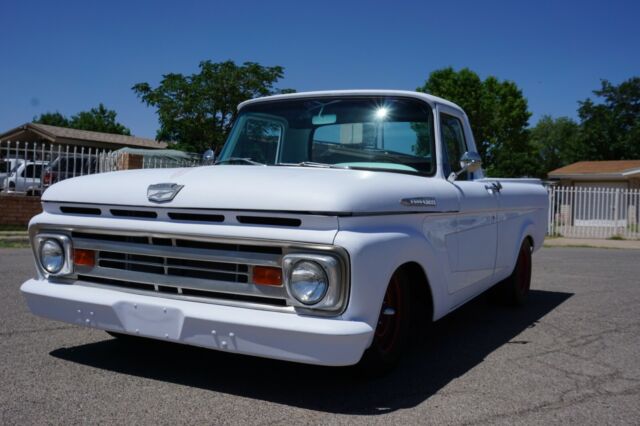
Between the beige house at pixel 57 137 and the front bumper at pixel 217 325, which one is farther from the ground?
the beige house at pixel 57 137

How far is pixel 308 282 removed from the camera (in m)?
3.16

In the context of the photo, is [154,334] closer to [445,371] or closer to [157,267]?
[157,267]

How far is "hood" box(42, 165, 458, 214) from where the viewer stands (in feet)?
10.5

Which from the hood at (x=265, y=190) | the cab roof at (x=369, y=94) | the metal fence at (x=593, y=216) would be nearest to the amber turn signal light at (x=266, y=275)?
the hood at (x=265, y=190)

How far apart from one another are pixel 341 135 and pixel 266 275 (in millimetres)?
1670

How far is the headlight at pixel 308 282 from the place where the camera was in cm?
315

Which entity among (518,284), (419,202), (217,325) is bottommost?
(518,284)

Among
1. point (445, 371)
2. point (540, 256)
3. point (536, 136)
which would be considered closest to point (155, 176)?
point (445, 371)

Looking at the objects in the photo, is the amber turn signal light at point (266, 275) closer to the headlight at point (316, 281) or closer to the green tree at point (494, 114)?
the headlight at point (316, 281)

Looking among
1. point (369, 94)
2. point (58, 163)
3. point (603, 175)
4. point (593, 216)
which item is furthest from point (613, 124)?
point (369, 94)

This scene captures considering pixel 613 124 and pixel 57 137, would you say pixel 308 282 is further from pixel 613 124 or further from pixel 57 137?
pixel 613 124

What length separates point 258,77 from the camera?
77.3 ft

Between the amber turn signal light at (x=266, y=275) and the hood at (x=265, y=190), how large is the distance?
1.00 feet

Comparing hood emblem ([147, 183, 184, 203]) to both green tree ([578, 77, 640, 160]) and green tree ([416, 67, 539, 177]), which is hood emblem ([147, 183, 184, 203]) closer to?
green tree ([416, 67, 539, 177])
